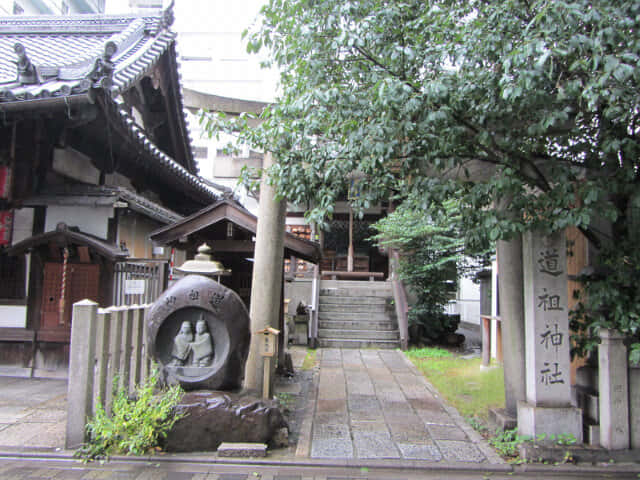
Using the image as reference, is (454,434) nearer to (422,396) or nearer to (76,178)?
Answer: (422,396)

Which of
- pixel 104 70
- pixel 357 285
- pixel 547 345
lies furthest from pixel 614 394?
pixel 357 285

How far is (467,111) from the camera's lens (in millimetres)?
4566

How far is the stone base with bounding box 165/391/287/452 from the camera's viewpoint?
4.75 metres

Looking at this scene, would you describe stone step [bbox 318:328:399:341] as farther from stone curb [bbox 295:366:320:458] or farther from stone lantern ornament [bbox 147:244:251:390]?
stone lantern ornament [bbox 147:244:251:390]

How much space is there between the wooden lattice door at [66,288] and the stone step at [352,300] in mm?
8109

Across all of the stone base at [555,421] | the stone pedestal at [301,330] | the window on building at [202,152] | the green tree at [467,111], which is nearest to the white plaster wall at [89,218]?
the green tree at [467,111]

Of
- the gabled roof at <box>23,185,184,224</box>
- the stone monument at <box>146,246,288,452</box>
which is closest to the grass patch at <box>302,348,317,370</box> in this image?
the stone monument at <box>146,246,288,452</box>

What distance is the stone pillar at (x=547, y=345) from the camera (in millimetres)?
4898

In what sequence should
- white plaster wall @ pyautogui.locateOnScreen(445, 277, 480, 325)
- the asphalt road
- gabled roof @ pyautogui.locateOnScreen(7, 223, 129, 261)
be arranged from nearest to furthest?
the asphalt road
gabled roof @ pyautogui.locateOnScreen(7, 223, 129, 261)
white plaster wall @ pyautogui.locateOnScreen(445, 277, 480, 325)

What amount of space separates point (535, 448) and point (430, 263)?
8.37m

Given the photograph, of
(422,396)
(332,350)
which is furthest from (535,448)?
(332,350)

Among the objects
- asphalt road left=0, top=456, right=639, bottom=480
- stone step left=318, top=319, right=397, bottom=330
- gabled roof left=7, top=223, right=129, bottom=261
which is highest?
gabled roof left=7, top=223, right=129, bottom=261

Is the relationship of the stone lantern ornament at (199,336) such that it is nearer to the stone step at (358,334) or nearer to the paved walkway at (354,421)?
the paved walkway at (354,421)

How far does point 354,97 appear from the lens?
4523 millimetres
